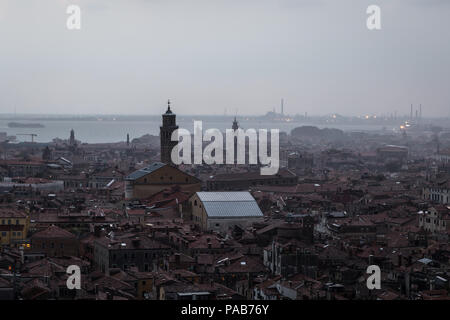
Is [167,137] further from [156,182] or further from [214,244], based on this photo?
[214,244]

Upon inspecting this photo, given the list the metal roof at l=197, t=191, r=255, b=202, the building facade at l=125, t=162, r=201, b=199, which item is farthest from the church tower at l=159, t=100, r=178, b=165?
the metal roof at l=197, t=191, r=255, b=202

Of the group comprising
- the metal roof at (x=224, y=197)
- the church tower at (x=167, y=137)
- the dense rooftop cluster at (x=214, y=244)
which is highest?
the church tower at (x=167, y=137)

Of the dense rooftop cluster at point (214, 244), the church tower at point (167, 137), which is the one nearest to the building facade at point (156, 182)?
the dense rooftop cluster at point (214, 244)

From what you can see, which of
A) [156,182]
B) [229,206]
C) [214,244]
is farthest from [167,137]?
[214,244]

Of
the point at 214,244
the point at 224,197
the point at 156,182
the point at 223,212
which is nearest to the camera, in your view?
the point at 214,244

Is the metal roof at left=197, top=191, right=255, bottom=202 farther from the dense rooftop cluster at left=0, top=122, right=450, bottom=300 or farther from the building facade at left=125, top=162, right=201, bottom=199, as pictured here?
the building facade at left=125, top=162, right=201, bottom=199

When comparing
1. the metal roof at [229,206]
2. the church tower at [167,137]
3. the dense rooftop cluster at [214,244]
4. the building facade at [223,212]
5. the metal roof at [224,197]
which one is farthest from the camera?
the church tower at [167,137]

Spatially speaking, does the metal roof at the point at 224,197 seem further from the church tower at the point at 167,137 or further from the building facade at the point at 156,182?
the church tower at the point at 167,137
